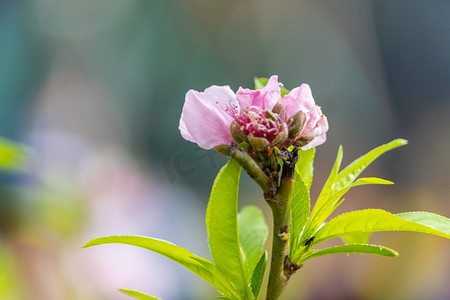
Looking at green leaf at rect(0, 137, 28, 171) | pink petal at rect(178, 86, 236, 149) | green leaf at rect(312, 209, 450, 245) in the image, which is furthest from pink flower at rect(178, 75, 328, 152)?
green leaf at rect(0, 137, 28, 171)

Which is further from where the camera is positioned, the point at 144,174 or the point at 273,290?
the point at 144,174

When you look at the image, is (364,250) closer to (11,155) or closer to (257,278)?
(257,278)

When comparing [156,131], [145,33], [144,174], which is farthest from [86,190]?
[145,33]

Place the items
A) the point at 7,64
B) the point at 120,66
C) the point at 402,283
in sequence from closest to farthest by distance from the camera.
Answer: the point at 402,283
the point at 7,64
the point at 120,66

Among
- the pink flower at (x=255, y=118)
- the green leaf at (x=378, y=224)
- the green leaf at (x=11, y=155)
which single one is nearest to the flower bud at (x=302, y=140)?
the pink flower at (x=255, y=118)

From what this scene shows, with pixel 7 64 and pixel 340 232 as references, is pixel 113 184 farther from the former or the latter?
pixel 340 232
